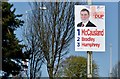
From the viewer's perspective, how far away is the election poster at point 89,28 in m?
15.3

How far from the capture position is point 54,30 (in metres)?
29.7

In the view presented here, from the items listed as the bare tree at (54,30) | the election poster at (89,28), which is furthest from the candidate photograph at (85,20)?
the bare tree at (54,30)

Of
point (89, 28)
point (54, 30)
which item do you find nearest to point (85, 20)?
point (89, 28)

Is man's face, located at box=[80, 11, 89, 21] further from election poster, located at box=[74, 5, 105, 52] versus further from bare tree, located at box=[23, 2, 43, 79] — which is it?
bare tree, located at box=[23, 2, 43, 79]

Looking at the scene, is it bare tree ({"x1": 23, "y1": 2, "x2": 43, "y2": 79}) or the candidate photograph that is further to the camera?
bare tree ({"x1": 23, "y1": 2, "x2": 43, "y2": 79})

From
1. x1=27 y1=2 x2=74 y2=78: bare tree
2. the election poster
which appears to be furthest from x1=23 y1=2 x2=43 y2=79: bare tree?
the election poster

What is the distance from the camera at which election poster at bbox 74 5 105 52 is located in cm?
1532

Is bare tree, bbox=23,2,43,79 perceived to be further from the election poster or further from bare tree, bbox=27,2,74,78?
the election poster

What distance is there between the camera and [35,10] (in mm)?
31703

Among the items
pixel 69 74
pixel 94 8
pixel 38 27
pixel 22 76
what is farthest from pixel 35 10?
pixel 69 74

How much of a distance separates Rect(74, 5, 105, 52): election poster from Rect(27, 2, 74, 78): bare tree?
1354cm

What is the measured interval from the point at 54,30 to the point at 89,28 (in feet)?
47.2

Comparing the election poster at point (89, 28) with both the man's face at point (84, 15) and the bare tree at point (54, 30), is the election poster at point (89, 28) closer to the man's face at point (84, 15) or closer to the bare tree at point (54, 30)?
the man's face at point (84, 15)

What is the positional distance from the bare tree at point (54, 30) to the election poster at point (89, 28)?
13.5 m
